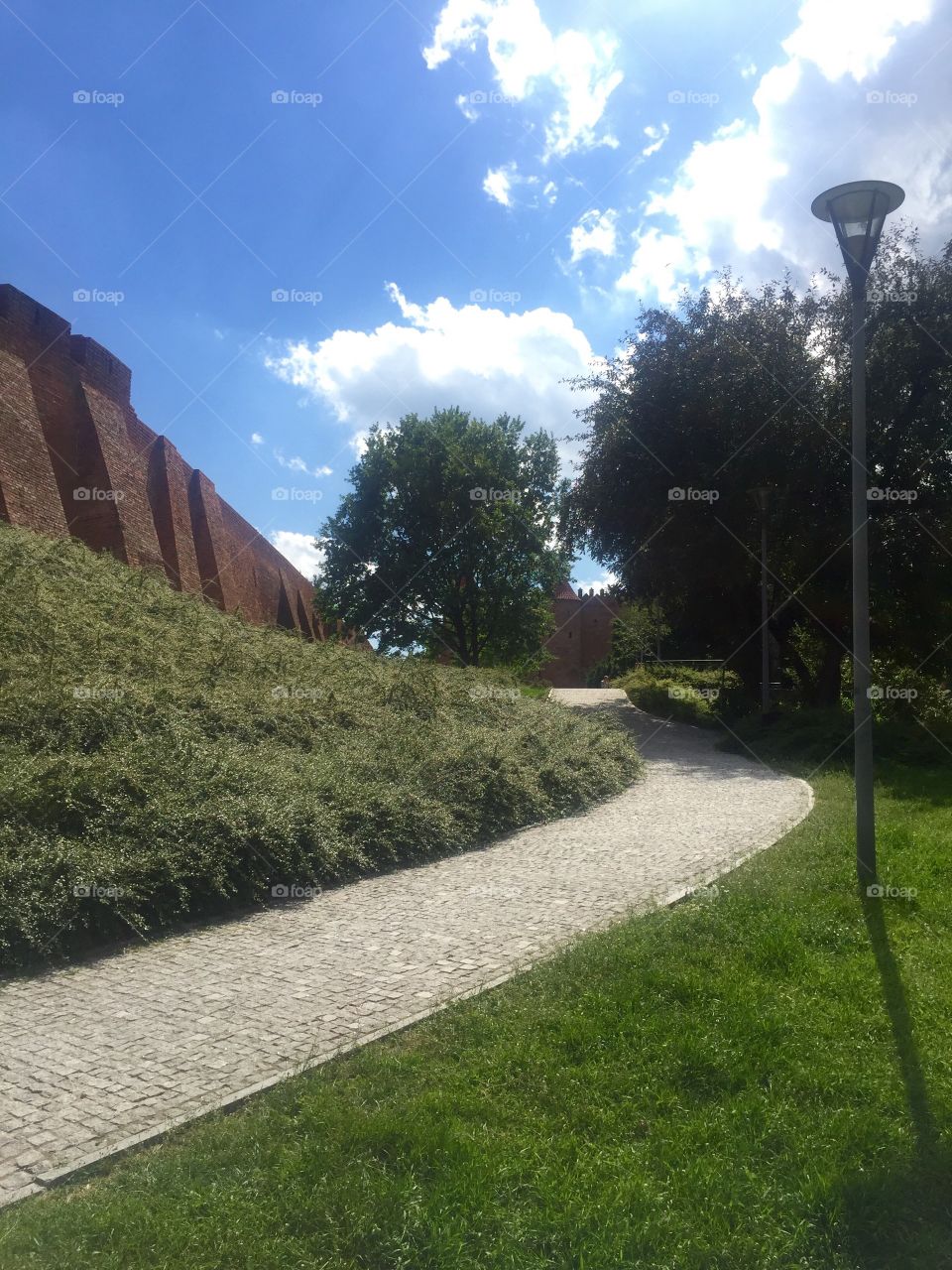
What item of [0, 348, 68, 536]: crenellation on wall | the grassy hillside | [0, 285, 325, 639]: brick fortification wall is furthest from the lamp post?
[0, 348, 68, 536]: crenellation on wall

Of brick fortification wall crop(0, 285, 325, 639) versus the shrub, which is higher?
brick fortification wall crop(0, 285, 325, 639)

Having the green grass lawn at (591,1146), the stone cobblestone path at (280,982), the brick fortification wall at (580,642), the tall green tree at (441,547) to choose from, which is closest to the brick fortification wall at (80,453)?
the tall green tree at (441,547)

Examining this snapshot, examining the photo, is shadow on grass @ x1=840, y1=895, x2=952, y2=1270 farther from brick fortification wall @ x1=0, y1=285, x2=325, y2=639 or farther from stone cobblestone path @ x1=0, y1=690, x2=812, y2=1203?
brick fortification wall @ x1=0, y1=285, x2=325, y2=639

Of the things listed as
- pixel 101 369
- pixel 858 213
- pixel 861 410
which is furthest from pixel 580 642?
pixel 858 213

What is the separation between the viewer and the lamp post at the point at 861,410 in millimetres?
6887

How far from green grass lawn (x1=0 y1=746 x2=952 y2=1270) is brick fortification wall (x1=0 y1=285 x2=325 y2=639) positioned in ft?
49.3

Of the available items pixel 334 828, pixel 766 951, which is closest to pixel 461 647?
pixel 334 828

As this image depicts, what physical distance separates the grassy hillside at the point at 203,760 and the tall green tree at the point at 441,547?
2065 centimetres

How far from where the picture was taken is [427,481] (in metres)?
35.6

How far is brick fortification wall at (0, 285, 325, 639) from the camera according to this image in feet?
56.7

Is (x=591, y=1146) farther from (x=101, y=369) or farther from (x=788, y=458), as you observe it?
(x=101, y=369)

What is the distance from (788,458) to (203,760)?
1640 centimetres

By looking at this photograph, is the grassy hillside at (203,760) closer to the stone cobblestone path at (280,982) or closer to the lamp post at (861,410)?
the stone cobblestone path at (280,982)

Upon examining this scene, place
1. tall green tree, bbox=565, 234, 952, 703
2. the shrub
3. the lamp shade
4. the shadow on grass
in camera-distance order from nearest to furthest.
Result: 1. the shadow on grass
2. the lamp shade
3. tall green tree, bbox=565, 234, 952, 703
4. the shrub
